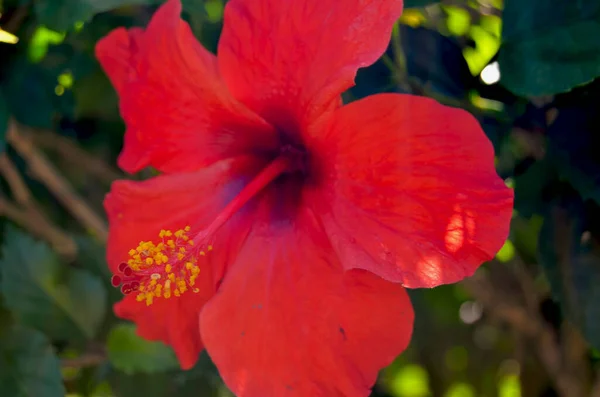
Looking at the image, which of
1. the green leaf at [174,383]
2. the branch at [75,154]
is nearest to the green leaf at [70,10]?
the branch at [75,154]

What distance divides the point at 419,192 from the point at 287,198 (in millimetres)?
305

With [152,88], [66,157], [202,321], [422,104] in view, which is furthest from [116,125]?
[422,104]

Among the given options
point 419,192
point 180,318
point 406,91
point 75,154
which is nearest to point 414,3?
point 406,91

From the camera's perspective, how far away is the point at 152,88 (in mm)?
950

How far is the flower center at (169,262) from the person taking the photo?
0.88 meters

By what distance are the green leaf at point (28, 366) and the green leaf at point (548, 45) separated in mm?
907

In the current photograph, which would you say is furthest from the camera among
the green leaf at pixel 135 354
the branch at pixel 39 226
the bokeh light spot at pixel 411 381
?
the bokeh light spot at pixel 411 381

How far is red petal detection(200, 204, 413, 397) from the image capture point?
32.9 inches

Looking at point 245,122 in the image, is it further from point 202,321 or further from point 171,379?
point 171,379

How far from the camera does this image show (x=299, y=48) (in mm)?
800

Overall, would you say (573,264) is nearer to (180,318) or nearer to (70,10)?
(180,318)

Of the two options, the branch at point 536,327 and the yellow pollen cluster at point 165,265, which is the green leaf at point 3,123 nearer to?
the yellow pollen cluster at point 165,265

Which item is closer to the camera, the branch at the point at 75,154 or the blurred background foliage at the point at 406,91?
the blurred background foliage at the point at 406,91

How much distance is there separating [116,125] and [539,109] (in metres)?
0.98
